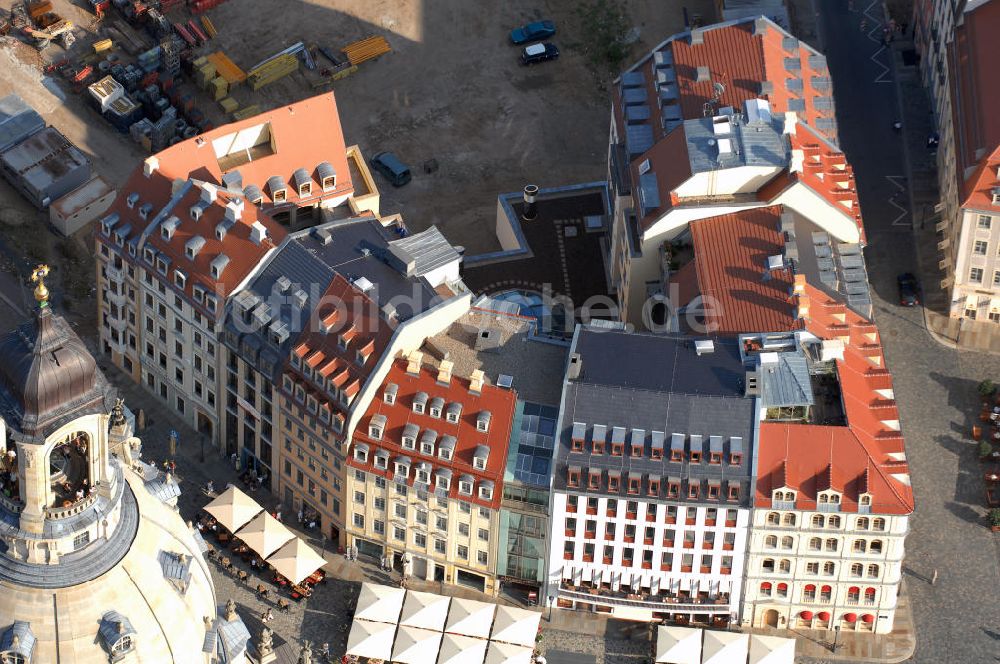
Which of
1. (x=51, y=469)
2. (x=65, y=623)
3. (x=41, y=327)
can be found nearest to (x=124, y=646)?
(x=65, y=623)

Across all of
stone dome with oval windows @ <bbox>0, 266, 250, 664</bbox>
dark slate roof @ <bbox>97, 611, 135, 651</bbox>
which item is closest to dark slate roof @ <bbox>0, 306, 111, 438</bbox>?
stone dome with oval windows @ <bbox>0, 266, 250, 664</bbox>

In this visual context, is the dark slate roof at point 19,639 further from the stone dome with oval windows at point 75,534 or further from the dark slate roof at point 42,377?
the dark slate roof at point 42,377

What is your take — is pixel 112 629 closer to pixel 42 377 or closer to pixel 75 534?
pixel 75 534

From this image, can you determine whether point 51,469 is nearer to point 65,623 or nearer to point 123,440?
point 65,623

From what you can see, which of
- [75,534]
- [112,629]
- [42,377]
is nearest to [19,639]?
A: [112,629]

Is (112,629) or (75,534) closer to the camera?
(75,534)
